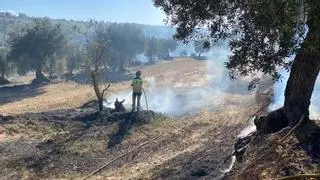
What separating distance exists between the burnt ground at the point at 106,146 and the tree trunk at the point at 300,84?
10.0ft

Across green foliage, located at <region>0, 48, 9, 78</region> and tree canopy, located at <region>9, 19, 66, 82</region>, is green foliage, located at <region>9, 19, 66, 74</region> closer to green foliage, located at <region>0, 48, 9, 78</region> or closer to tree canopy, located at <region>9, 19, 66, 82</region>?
tree canopy, located at <region>9, 19, 66, 82</region>

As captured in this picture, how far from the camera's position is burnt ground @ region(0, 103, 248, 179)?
60.4ft

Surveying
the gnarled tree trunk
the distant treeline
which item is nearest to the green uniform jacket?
the gnarled tree trunk

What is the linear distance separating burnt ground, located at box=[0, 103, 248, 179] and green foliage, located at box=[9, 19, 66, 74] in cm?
4310

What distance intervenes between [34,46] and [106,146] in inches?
2033

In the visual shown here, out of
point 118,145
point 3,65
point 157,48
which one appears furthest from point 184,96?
point 157,48

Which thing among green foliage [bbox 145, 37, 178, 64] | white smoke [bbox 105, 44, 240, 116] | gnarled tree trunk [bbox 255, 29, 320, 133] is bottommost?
white smoke [bbox 105, 44, 240, 116]

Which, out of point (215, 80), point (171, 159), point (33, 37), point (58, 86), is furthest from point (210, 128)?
point (33, 37)

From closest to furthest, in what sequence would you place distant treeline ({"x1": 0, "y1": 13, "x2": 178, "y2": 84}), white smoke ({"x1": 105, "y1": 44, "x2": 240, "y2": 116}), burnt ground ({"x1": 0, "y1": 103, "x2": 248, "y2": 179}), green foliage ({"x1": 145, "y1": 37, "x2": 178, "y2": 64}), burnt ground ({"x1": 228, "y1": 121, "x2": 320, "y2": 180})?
burnt ground ({"x1": 228, "y1": 121, "x2": 320, "y2": 180})
burnt ground ({"x1": 0, "y1": 103, "x2": 248, "y2": 179})
white smoke ({"x1": 105, "y1": 44, "x2": 240, "y2": 116})
distant treeline ({"x1": 0, "y1": 13, "x2": 178, "y2": 84})
green foliage ({"x1": 145, "y1": 37, "x2": 178, "y2": 64})

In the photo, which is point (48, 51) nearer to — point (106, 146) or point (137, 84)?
point (137, 84)

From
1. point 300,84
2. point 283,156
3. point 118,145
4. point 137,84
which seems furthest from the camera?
point 137,84

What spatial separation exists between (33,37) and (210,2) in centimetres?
6286

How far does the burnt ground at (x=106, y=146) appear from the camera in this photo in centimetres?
1842

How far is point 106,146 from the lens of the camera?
24.0 m
